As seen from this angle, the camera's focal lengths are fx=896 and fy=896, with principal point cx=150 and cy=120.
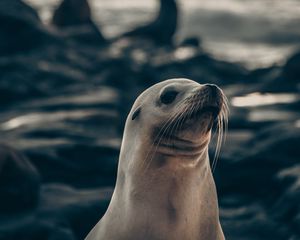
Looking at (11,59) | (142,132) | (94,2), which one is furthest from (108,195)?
(94,2)

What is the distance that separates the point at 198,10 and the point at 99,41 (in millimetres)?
11957

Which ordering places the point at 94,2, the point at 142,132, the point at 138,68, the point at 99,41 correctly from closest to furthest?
the point at 142,132 < the point at 138,68 < the point at 99,41 < the point at 94,2

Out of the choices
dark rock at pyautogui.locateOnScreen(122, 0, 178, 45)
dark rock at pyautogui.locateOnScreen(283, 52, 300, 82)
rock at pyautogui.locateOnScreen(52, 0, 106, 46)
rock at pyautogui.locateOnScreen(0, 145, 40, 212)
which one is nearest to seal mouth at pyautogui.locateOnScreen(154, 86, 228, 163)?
rock at pyautogui.locateOnScreen(0, 145, 40, 212)

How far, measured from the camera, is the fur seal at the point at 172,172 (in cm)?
526

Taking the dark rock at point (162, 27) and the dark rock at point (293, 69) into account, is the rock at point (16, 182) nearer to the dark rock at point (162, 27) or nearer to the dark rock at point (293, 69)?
the dark rock at point (293, 69)

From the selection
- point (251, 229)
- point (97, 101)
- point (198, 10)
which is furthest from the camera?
point (198, 10)

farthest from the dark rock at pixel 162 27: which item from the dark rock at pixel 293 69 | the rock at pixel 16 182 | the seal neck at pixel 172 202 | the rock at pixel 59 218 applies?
the seal neck at pixel 172 202

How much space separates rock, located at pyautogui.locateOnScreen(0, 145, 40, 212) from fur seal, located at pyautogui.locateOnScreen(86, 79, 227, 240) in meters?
2.69

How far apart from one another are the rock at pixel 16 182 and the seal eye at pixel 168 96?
2896mm

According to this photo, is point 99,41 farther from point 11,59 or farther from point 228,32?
point 228,32

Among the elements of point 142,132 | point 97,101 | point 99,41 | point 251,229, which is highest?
point 142,132

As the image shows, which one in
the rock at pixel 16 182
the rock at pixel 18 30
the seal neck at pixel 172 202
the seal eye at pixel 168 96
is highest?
the seal eye at pixel 168 96

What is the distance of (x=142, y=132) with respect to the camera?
18.1ft

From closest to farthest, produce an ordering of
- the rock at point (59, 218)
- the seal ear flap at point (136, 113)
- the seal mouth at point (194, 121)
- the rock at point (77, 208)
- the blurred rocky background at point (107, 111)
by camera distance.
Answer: the seal mouth at point (194, 121) → the seal ear flap at point (136, 113) → the rock at point (59, 218) → the rock at point (77, 208) → the blurred rocky background at point (107, 111)
